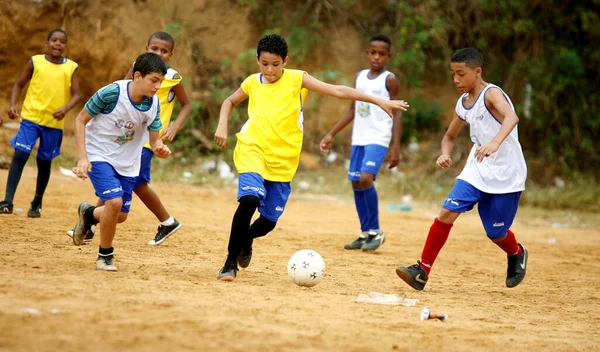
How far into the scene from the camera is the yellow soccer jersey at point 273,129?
5.95 meters

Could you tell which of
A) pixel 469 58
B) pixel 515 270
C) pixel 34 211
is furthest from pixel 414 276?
pixel 34 211

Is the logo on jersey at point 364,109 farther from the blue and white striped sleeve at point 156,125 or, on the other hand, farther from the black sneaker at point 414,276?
the blue and white striped sleeve at point 156,125

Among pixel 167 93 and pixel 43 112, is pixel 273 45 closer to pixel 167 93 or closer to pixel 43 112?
pixel 167 93

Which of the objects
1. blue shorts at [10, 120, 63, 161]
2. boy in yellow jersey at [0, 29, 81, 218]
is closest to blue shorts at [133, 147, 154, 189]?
boy in yellow jersey at [0, 29, 81, 218]

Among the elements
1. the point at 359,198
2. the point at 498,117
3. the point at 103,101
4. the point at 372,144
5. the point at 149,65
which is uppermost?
the point at 498,117

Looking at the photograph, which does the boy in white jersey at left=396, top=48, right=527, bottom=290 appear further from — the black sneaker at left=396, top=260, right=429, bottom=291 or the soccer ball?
the soccer ball

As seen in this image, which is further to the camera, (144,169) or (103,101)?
(144,169)

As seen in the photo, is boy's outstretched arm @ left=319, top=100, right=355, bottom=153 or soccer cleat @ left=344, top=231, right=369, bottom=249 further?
soccer cleat @ left=344, top=231, right=369, bottom=249

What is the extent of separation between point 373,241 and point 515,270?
2174 millimetres

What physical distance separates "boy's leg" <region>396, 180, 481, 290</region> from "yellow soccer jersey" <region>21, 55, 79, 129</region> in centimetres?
457

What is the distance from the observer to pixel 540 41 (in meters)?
16.2

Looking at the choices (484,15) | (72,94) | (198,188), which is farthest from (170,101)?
(484,15)

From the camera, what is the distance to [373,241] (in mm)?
8539

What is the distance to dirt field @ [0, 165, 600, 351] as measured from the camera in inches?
161
